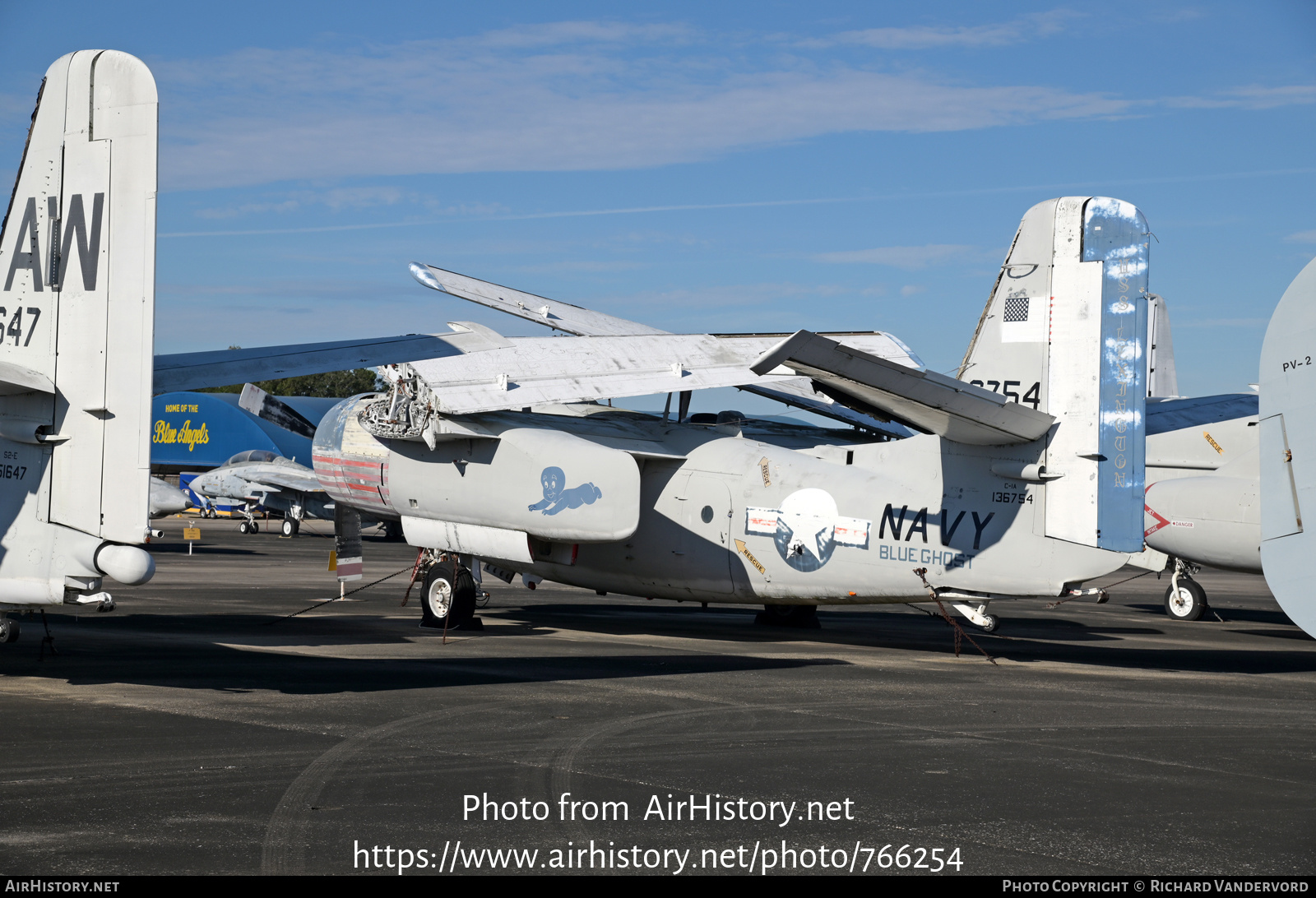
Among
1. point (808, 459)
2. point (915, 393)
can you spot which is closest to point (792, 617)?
point (808, 459)

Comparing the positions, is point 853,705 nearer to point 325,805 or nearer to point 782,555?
point 782,555

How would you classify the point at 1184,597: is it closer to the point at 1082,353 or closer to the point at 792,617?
the point at 792,617

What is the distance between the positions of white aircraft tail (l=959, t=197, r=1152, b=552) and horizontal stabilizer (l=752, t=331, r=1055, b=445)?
0.59m

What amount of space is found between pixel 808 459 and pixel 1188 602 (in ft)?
41.0

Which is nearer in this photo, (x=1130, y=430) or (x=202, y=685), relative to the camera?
(x=202, y=685)

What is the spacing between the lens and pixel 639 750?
10.0m

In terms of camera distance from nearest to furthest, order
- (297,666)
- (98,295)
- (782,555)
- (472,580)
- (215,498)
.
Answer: (98,295)
(297,666)
(782,555)
(472,580)
(215,498)

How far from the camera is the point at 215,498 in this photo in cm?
5869

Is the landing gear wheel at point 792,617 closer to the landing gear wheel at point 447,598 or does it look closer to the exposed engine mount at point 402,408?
the landing gear wheel at point 447,598

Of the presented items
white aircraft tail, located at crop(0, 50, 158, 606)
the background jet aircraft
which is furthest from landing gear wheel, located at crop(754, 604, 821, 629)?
the background jet aircraft

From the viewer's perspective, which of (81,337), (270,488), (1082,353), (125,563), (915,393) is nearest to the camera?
(125,563)

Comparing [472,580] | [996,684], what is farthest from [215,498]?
[996,684]

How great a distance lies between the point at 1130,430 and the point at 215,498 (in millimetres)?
52076

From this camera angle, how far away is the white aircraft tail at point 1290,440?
8.43m
